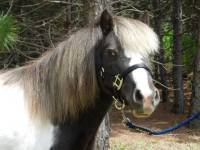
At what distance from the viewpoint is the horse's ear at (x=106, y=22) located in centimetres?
314

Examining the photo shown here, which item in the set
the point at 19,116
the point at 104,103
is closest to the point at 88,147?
the point at 104,103

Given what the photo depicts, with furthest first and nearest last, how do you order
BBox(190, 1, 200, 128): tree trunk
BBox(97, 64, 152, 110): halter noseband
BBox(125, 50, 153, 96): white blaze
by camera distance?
BBox(190, 1, 200, 128): tree trunk < BBox(97, 64, 152, 110): halter noseband < BBox(125, 50, 153, 96): white blaze

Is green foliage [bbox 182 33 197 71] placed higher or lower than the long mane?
lower

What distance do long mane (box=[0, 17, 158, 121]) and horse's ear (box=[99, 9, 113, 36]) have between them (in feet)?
0.13

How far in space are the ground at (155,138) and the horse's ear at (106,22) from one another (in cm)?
469

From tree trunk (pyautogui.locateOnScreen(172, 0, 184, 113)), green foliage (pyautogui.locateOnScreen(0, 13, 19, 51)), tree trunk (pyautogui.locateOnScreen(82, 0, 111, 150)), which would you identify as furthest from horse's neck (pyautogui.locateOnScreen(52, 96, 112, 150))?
tree trunk (pyautogui.locateOnScreen(172, 0, 184, 113))

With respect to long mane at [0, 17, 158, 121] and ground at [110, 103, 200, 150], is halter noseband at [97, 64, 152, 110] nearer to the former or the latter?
long mane at [0, 17, 158, 121]

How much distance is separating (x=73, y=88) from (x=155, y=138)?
20.1 ft

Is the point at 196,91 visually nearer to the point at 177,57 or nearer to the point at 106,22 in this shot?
the point at 177,57

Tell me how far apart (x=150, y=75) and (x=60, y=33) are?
4.63m

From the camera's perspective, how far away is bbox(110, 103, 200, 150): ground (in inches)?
320

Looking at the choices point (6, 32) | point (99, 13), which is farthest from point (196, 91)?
point (6, 32)

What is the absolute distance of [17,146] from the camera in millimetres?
3137

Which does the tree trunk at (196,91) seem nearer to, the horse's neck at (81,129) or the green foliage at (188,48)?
the green foliage at (188,48)
